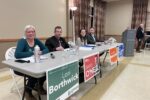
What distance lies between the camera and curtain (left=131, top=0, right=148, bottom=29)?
759 centimetres

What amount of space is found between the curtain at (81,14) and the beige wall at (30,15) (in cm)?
80

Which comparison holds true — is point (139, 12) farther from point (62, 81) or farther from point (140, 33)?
point (62, 81)

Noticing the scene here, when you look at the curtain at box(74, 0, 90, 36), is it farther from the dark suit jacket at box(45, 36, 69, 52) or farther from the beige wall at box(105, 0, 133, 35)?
the dark suit jacket at box(45, 36, 69, 52)

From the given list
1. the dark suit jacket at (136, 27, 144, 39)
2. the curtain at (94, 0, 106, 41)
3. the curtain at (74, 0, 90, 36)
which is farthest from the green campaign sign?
the dark suit jacket at (136, 27, 144, 39)

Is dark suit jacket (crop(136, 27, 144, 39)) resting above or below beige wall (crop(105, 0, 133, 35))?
below

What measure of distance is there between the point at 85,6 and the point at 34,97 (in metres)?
5.18

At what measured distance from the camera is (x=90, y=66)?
2361 mm

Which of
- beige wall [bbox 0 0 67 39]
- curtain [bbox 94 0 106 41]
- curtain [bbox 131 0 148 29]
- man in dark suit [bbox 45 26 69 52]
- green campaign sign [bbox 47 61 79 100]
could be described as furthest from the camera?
curtain [bbox 94 0 106 41]

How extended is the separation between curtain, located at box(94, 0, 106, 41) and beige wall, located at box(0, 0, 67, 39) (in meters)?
2.84

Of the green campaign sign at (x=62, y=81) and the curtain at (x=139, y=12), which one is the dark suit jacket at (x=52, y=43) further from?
the curtain at (x=139, y=12)

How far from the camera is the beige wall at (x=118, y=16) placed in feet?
26.8

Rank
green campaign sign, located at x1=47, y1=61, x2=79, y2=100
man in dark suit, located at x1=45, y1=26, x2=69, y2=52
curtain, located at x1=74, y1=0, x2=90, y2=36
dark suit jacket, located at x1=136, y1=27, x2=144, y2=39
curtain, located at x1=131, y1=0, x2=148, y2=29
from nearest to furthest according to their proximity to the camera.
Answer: green campaign sign, located at x1=47, y1=61, x2=79, y2=100, man in dark suit, located at x1=45, y1=26, x2=69, y2=52, curtain, located at x1=74, y1=0, x2=90, y2=36, dark suit jacket, located at x1=136, y1=27, x2=144, y2=39, curtain, located at x1=131, y1=0, x2=148, y2=29

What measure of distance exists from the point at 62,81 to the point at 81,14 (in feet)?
16.3

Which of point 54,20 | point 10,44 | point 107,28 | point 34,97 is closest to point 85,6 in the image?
point 54,20
